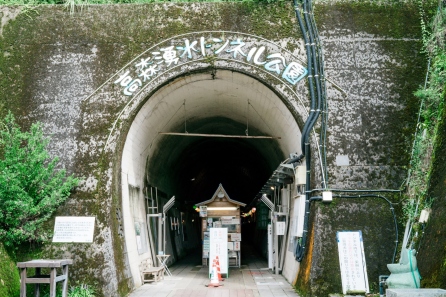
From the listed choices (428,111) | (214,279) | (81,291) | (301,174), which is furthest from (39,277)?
(428,111)

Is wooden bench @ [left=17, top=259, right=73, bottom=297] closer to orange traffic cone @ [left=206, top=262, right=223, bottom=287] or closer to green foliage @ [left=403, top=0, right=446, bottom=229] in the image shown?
orange traffic cone @ [left=206, top=262, right=223, bottom=287]

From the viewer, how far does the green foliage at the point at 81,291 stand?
832cm

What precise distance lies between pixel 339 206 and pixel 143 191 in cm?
563

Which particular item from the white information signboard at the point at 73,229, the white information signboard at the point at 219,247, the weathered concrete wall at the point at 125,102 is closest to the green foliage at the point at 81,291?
the weathered concrete wall at the point at 125,102

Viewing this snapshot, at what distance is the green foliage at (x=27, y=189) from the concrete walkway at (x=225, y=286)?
2.43m

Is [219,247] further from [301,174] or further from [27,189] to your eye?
[27,189]

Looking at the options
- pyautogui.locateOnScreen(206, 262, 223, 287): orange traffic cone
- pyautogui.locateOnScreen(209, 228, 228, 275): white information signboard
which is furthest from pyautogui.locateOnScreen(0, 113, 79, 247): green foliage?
pyautogui.locateOnScreen(209, 228, 228, 275): white information signboard

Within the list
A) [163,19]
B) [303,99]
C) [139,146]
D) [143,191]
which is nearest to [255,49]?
[303,99]

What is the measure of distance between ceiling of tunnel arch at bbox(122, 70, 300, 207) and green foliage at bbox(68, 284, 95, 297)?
273 cm

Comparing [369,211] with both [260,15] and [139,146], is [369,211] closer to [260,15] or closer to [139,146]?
[260,15]

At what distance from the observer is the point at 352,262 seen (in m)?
8.50

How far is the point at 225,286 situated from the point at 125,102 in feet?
16.0

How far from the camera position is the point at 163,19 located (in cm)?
1038

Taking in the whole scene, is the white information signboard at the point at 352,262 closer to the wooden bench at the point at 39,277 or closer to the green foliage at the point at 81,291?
the green foliage at the point at 81,291
